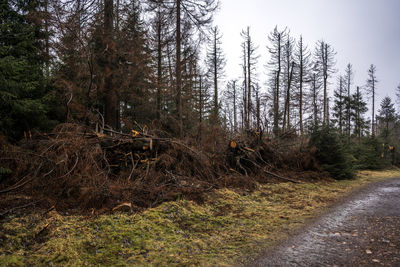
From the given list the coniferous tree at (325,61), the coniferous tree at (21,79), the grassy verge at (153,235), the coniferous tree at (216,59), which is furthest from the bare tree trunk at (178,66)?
the coniferous tree at (325,61)

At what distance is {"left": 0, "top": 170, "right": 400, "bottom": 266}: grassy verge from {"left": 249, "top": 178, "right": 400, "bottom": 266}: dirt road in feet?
0.92

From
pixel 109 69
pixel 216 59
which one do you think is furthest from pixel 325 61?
pixel 109 69

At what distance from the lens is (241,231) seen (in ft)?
12.2

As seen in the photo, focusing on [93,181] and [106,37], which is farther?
[106,37]

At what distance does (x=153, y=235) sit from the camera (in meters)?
3.27

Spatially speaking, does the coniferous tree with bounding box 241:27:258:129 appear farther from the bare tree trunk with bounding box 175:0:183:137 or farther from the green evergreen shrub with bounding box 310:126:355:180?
the green evergreen shrub with bounding box 310:126:355:180

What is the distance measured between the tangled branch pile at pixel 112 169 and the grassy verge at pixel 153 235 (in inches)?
23.7

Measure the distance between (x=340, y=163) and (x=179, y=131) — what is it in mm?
7538

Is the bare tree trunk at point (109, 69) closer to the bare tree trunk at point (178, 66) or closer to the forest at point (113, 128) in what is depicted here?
the forest at point (113, 128)

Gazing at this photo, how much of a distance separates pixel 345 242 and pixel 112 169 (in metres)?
5.21

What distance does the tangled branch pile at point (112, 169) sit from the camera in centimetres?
422

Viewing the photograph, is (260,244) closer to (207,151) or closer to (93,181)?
(93,181)

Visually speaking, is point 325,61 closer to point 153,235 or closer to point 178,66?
point 178,66

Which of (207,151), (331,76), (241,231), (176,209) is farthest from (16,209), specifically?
(331,76)
